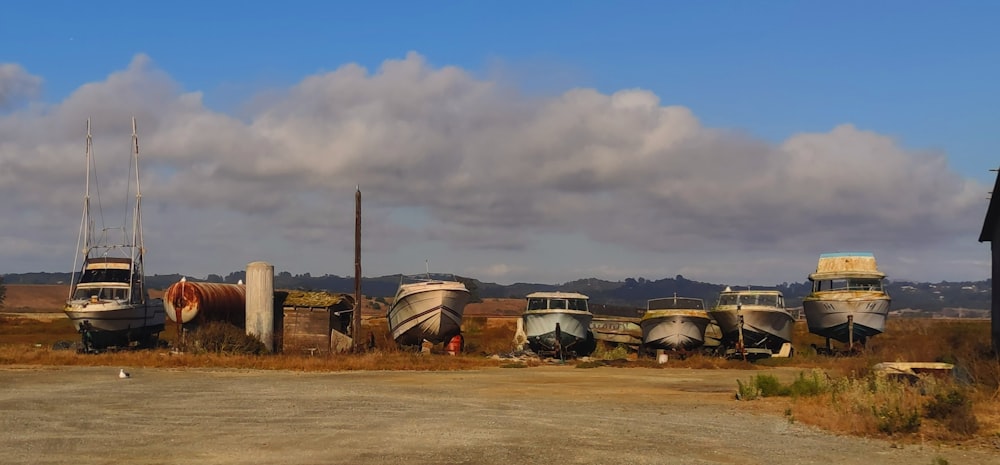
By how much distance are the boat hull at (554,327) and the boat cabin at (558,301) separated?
1.91 feet

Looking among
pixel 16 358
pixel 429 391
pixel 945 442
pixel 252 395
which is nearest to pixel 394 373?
pixel 429 391

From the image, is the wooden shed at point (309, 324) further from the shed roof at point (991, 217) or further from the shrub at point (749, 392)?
the shed roof at point (991, 217)

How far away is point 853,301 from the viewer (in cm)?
3950

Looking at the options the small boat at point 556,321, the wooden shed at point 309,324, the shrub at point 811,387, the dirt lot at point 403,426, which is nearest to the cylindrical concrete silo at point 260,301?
the wooden shed at point 309,324

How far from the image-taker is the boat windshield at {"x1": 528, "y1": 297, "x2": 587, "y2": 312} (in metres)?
Result: 40.5

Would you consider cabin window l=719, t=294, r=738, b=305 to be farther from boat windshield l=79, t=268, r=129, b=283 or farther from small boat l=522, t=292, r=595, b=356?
boat windshield l=79, t=268, r=129, b=283

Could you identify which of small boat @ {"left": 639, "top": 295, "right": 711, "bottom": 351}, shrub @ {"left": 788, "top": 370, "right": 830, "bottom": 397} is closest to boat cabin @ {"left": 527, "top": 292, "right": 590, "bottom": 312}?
Result: small boat @ {"left": 639, "top": 295, "right": 711, "bottom": 351}

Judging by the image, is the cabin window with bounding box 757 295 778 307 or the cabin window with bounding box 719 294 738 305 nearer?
the cabin window with bounding box 757 295 778 307

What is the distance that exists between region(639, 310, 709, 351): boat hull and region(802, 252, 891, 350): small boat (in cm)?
540

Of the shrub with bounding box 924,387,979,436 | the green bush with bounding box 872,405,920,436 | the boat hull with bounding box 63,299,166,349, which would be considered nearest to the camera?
the shrub with bounding box 924,387,979,436

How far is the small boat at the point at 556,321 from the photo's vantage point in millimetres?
39656

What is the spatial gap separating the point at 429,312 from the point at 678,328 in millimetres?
10731

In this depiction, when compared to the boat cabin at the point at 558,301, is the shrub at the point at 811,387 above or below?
below


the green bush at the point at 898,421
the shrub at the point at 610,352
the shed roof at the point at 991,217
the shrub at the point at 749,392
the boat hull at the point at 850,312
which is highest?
the shed roof at the point at 991,217
